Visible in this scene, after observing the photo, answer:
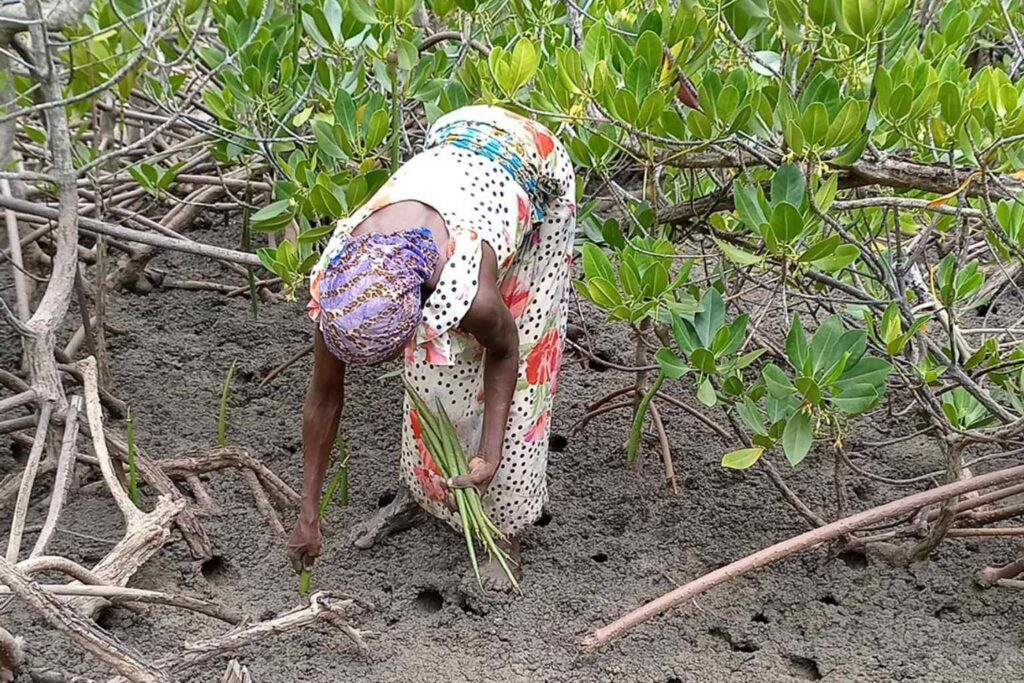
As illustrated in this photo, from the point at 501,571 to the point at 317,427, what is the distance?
64 centimetres

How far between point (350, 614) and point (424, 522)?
372 mm

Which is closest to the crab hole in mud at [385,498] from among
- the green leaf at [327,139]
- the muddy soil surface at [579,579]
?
the muddy soil surface at [579,579]

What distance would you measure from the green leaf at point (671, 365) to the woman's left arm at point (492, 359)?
1.00 ft

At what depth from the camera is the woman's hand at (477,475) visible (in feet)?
6.64

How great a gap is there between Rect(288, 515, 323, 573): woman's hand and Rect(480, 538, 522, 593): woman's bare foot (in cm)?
40

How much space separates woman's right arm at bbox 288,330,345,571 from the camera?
1.92 meters

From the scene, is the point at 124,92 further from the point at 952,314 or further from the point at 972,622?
the point at 972,622

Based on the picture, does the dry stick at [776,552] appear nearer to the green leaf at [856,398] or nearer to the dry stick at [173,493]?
the green leaf at [856,398]

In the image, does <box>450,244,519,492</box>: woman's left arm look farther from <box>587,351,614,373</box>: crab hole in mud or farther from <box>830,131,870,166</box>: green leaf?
<box>587,351,614,373</box>: crab hole in mud

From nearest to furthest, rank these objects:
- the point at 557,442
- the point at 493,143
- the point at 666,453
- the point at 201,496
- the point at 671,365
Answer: the point at 493,143 < the point at 671,365 < the point at 201,496 < the point at 666,453 < the point at 557,442

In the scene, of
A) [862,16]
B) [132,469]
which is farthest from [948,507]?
[132,469]

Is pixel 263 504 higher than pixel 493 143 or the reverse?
the reverse

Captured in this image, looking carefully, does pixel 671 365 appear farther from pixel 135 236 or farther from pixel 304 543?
pixel 135 236

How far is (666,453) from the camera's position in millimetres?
2709
